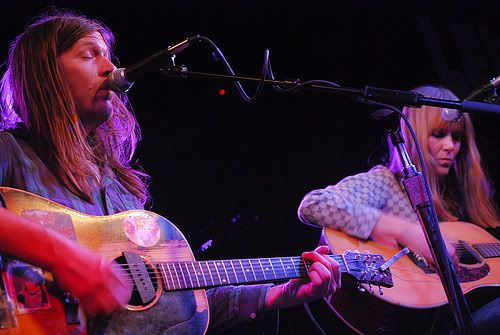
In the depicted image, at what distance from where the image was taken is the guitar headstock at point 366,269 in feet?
8.80

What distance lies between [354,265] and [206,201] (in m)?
2.02

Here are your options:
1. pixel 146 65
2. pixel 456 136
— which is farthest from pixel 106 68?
pixel 456 136

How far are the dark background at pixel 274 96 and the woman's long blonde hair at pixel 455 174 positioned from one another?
695 mm

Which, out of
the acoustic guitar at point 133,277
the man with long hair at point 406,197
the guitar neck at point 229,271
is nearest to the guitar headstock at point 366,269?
the guitar neck at point 229,271

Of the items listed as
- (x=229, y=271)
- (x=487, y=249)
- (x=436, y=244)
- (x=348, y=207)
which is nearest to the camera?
(x=436, y=244)

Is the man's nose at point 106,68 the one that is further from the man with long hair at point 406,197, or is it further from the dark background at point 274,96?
the dark background at point 274,96

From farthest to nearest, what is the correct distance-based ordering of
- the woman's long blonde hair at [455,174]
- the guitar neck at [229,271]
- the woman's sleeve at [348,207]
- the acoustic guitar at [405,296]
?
1. the woman's long blonde hair at [455,174]
2. the woman's sleeve at [348,207]
3. the acoustic guitar at [405,296]
4. the guitar neck at [229,271]

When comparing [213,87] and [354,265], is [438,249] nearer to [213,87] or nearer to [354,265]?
[354,265]

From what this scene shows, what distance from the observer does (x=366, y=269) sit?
2.71 meters

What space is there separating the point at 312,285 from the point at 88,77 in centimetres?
144

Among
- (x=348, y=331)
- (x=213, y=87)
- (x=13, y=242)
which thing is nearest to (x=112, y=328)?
(x=13, y=242)

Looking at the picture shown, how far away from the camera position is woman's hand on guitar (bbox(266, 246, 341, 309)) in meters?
2.54

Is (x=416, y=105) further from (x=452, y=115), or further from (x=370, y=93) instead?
(x=452, y=115)

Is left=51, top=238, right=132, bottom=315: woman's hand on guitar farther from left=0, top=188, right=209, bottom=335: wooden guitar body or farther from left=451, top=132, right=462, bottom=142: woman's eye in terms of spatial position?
left=451, top=132, right=462, bottom=142: woman's eye
